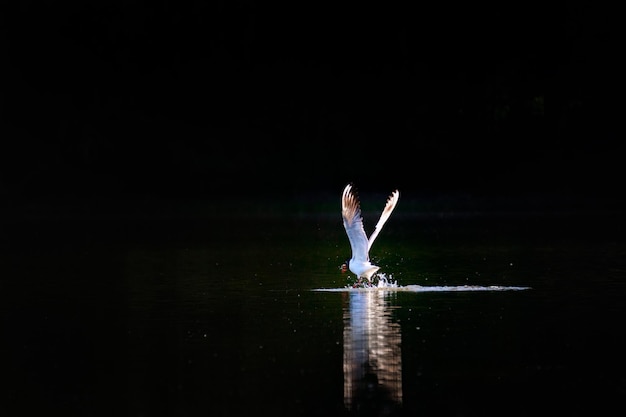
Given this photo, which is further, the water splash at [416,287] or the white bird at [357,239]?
the water splash at [416,287]

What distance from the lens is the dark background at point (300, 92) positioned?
68188 millimetres

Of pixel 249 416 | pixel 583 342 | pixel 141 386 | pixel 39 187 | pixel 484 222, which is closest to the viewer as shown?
pixel 249 416

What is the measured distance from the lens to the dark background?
68.2 meters

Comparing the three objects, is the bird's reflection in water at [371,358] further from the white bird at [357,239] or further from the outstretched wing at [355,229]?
the outstretched wing at [355,229]

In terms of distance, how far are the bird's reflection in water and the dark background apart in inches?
1722

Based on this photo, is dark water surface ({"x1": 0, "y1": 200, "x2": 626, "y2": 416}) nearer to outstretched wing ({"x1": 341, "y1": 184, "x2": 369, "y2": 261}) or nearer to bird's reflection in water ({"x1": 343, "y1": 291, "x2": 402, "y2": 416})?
bird's reflection in water ({"x1": 343, "y1": 291, "x2": 402, "y2": 416})

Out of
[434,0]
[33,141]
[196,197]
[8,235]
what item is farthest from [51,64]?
[8,235]

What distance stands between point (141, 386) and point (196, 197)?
50.0 meters

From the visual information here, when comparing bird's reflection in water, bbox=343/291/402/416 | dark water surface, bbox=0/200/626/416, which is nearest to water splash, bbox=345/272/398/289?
dark water surface, bbox=0/200/626/416

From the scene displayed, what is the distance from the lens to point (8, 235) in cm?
4650

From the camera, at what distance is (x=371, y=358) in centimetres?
1861

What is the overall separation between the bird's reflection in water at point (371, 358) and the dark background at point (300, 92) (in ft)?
143

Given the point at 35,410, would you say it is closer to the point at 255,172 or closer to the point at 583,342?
the point at 583,342

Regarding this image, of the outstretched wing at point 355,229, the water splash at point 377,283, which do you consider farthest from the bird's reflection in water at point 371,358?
the water splash at point 377,283
